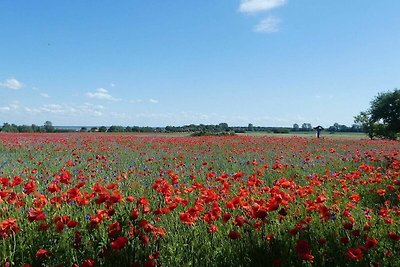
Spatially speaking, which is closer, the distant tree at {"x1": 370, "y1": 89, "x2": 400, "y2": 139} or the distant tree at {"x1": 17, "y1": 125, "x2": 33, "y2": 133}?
the distant tree at {"x1": 370, "y1": 89, "x2": 400, "y2": 139}

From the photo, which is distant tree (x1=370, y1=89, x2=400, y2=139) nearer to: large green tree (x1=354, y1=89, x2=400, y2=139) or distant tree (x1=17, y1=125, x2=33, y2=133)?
large green tree (x1=354, y1=89, x2=400, y2=139)

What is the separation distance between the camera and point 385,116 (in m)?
33.0

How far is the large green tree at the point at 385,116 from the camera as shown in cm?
3198

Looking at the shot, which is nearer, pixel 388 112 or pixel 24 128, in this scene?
pixel 388 112

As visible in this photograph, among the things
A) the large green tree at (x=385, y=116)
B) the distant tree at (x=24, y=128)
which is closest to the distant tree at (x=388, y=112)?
the large green tree at (x=385, y=116)

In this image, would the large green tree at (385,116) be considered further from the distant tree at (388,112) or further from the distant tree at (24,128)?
the distant tree at (24,128)

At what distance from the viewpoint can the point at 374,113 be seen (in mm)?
33625

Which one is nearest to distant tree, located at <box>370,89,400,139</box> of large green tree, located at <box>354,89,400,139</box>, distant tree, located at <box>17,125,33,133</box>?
large green tree, located at <box>354,89,400,139</box>

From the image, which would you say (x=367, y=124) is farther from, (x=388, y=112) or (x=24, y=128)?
(x=24, y=128)

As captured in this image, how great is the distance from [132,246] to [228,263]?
811 mm

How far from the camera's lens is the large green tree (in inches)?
1259

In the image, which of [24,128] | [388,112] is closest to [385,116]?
[388,112]

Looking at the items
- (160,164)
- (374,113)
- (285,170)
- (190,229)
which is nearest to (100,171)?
(160,164)

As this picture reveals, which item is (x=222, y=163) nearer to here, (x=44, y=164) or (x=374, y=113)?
(x=44, y=164)
